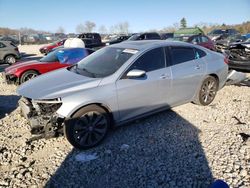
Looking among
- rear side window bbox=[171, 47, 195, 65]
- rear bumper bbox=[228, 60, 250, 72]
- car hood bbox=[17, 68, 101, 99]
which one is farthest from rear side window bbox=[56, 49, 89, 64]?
rear bumper bbox=[228, 60, 250, 72]

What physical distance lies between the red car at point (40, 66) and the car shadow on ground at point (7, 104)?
94 cm

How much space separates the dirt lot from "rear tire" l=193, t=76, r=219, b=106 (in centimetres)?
45

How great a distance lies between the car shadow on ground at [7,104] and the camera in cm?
581

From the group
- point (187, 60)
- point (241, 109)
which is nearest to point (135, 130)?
point (187, 60)

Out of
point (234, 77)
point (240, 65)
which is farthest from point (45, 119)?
point (240, 65)

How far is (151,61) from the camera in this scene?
4512 millimetres

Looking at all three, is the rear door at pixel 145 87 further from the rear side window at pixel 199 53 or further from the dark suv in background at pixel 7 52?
the dark suv in background at pixel 7 52

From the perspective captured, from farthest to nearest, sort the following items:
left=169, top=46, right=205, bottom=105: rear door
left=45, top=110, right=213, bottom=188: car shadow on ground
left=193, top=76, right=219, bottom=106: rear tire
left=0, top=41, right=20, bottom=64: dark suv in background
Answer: left=0, top=41, right=20, bottom=64: dark suv in background
left=193, top=76, right=219, bottom=106: rear tire
left=169, top=46, right=205, bottom=105: rear door
left=45, top=110, right=213, bottom=188: car shadow on ground

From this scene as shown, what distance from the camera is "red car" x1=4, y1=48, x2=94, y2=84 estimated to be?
25.5ft

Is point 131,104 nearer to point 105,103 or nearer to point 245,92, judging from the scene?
point 105,103

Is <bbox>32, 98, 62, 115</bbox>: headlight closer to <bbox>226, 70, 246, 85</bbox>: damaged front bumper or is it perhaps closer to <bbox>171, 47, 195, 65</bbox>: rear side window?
<bbox>171, 47, 195, 65</bbox>: rear side window

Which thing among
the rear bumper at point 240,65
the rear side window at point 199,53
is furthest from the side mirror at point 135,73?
the rear bumper at point 240,65

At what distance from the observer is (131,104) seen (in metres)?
4.24

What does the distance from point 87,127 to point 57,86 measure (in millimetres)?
848
